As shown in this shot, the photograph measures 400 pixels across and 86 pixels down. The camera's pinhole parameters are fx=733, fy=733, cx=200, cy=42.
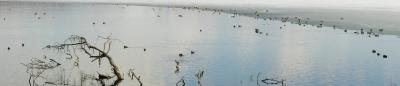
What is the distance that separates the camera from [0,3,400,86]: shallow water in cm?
4250

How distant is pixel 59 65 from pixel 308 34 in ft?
116

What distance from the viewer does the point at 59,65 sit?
45.2 metres

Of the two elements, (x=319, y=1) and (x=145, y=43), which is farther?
(x=319, y=1)

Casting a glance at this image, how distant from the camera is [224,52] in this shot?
55.6 metres

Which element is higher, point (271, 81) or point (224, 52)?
point (224, 52)

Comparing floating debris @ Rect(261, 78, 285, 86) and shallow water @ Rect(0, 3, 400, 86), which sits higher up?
shallow water @ Rect(0, 3, 400, 86)

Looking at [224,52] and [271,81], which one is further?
[224,52]

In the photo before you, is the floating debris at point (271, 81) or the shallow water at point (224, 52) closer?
the floating debris at point (271, 81)

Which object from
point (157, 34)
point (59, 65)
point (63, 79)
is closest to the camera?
point (63, 79)

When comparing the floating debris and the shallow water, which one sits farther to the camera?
the shallow water

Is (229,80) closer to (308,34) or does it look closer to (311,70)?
(311,70)

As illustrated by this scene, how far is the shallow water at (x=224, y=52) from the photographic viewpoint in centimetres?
4250

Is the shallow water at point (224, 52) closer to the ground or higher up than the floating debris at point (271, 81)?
higher up

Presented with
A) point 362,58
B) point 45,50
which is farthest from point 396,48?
point 45,50
